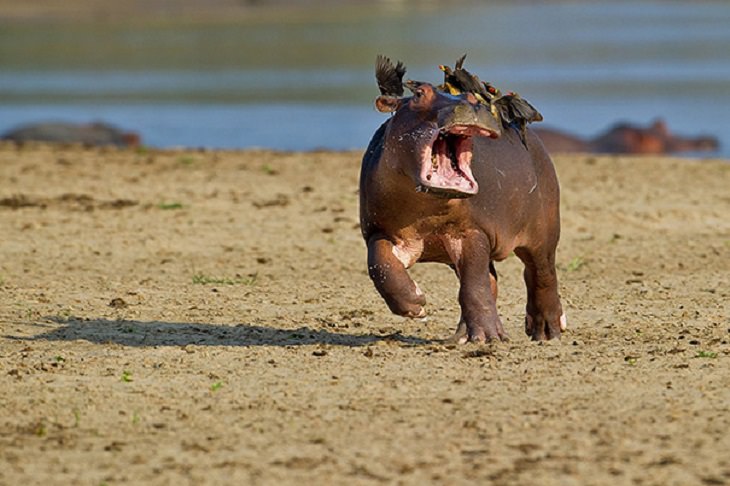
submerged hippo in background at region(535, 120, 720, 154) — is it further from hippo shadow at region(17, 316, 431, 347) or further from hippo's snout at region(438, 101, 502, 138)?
hippo's snout at region(438, 101, 502, 138)

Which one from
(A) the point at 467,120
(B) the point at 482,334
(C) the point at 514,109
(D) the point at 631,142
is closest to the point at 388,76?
(C) the point at 514,109

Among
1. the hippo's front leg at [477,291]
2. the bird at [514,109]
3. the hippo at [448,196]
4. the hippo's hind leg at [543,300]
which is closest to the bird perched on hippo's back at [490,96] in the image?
the bird at [514,109]

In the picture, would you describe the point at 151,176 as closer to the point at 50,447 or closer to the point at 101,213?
the point at 101,213

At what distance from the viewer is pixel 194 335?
6867 millimetres

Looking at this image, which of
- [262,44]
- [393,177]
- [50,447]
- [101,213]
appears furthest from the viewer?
[262,44]

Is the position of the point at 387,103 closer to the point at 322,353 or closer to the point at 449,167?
the point at 449,167

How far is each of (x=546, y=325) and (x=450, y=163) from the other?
128 cm

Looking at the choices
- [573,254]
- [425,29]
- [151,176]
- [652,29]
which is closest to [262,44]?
[425,29]

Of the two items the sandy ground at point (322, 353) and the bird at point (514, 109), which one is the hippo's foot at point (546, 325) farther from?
the bird at point (514, 109)

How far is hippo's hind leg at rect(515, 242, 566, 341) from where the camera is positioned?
22.7 feet

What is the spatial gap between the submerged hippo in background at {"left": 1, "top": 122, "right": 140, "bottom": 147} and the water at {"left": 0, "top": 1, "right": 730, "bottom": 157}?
580mm

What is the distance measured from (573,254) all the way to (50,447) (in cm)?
502

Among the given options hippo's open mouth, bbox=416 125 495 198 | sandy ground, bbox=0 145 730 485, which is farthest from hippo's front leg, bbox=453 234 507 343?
hippo's open mouth, bbox=416 125 495 198

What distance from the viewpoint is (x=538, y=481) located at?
4484 mm
